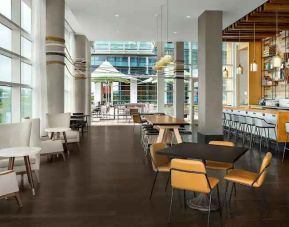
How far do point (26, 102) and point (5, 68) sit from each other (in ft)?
4.65

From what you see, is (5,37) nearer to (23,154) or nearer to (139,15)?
(23,154)

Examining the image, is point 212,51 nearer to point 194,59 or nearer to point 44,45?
point 44,45

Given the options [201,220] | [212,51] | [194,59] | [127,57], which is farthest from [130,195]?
[127,57]

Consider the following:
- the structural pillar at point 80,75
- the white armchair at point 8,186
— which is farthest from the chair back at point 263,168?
the structural pillar at point 80,75

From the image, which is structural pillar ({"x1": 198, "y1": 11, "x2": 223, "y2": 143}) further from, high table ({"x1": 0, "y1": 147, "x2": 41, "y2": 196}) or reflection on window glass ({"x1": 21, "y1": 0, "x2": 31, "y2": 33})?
high table ({"x1": 0, "y1": 147, "x2": 41, "y2": 196})

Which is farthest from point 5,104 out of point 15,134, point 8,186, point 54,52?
point 8,186

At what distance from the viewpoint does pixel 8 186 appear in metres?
3.75

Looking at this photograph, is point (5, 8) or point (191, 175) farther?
point (5, 8)

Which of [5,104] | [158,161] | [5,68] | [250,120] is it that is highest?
[5,68]

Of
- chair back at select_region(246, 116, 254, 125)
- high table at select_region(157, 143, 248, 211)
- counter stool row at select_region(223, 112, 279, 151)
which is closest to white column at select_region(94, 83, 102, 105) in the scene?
counter stool row at select_region(223, 112, 279, 151)

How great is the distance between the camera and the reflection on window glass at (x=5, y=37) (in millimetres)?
5966

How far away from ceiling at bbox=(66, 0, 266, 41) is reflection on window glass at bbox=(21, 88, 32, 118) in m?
2.96

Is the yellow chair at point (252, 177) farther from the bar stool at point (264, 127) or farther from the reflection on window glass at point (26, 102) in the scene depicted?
the reflection on window glass at point (26, 102)

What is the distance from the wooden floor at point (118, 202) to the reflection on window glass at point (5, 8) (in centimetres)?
318
